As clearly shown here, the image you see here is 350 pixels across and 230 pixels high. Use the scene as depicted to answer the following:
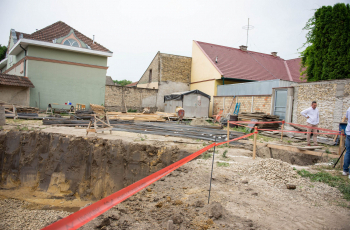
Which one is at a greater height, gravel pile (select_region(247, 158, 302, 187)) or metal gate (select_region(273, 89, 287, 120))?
metal gate (select_region(273, 89, 287, 120))

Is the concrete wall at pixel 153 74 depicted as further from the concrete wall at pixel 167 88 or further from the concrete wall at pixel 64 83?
the concrete wall at pixel 64 83

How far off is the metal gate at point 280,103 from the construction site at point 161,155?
6 cm

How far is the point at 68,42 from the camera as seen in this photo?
19266mm

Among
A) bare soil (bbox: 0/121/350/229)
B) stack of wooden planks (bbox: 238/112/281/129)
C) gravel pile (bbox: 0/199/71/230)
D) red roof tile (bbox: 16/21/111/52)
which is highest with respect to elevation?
red roof tile (bbox: 16/21/111/52)

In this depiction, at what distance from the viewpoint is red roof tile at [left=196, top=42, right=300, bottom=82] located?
22.3m

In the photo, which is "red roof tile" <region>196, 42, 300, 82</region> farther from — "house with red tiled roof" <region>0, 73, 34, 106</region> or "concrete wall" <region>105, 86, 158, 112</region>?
"house with red tiled roof" <region>0, 73, 34, 106</region>

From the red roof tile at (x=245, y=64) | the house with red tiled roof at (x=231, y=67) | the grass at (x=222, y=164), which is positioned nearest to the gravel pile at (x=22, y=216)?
the grass at (x=222, y=164)

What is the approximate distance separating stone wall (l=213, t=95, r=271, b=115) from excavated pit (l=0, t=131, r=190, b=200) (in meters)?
10.1

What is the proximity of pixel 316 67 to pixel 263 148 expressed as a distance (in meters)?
10.6

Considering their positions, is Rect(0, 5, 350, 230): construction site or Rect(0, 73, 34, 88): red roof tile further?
Rect(0, 73, 34, 88): red roof tile

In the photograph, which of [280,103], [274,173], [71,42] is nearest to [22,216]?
[274,173]

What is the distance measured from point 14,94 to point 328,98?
69.1 ft

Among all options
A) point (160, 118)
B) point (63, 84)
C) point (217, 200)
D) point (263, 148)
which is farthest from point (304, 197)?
Answer: point (63, 84)

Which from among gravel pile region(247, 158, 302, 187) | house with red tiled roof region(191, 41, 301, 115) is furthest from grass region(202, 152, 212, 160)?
house with red tiled roof region(191, 41, 301, 115)
